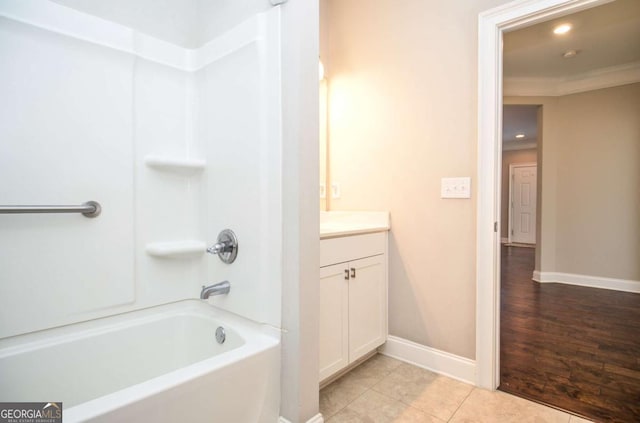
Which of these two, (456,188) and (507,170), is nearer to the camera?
(456,188)

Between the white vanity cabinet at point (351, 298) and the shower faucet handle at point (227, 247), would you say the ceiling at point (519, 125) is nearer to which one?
the white vanity cabinet at point (351, 298)

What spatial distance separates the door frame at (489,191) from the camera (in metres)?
1.66


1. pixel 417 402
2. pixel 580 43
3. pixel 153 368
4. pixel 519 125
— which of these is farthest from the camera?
pixel 519 125

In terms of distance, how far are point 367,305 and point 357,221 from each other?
596 millimetres

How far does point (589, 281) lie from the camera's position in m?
3.97

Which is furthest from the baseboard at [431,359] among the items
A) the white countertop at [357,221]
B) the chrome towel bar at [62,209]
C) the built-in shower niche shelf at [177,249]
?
the chrome towel bar at [62,209]

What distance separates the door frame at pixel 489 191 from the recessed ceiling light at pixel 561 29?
5.32ft

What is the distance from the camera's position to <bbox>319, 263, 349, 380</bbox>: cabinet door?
1.58 meters

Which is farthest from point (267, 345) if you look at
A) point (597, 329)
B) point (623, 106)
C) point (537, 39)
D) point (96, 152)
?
point (623, 106)

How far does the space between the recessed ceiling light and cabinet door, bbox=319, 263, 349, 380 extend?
286cm

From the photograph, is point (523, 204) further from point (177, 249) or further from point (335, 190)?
point (177, 249)

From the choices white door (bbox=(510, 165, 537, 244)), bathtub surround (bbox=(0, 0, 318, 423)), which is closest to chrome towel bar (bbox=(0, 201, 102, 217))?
bathtub surround (bbox=(0, 0, 318, 423))

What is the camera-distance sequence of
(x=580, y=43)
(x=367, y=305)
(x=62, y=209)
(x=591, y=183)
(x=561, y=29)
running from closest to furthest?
(x=62, y=209)
(x=367, y=305)
(x=561, y=29)
(x=580, y=43)
(x=591, y=183)


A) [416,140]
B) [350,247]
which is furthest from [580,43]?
[350,247]
